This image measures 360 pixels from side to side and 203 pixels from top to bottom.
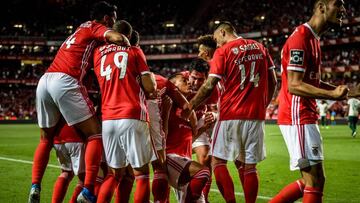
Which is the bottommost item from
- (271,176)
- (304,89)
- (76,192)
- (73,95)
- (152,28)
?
(271,176)

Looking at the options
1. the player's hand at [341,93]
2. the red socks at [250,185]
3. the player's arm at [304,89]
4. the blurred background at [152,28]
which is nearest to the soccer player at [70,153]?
the red socks at [250,185]

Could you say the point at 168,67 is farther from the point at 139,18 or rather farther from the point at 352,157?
the point at 352,157

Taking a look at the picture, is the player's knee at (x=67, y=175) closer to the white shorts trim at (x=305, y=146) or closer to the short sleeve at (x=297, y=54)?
the white shorts trim at (x=305, y=146)

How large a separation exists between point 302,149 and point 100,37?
8.53 ft

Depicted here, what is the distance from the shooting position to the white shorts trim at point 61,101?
6.08 meters

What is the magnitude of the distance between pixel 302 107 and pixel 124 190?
213 cm

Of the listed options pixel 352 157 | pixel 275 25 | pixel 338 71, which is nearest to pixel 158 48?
pixel 275 25

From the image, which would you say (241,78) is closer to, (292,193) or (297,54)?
(297,54)

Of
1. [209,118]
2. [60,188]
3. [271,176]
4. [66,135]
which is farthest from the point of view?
[271,176]

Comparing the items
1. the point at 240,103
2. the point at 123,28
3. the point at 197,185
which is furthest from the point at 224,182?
the point at 123,28

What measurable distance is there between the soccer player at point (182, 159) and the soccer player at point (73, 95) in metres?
0.93

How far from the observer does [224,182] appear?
6223 millimetres

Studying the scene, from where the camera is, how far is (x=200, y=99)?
6.02 metres

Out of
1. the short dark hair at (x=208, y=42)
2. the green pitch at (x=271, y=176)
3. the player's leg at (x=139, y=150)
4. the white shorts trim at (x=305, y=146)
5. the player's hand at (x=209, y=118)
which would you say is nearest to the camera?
the white shorts trim at (x=305, y=146)
